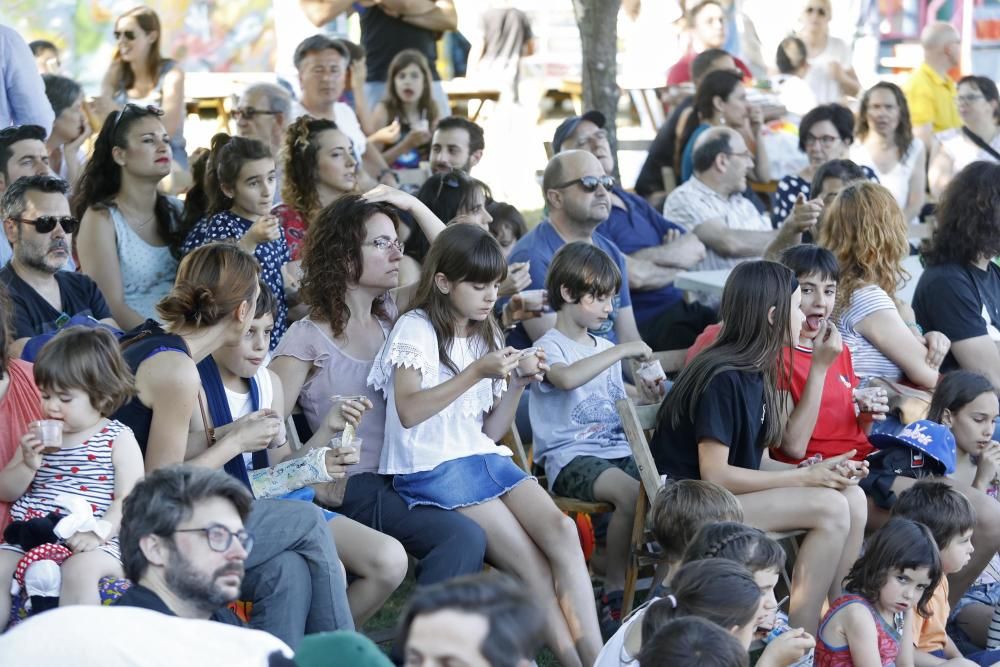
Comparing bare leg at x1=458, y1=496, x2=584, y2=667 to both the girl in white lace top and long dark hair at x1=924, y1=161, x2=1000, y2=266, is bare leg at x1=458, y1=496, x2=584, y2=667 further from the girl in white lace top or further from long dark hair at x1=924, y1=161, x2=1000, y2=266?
long dark hair at x1=924, y1=161, x2=1000, y2=266

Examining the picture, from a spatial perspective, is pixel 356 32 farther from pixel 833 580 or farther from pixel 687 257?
pixel 833 580

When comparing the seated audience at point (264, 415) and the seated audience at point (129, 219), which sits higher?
the seated audience at point (129, 219)

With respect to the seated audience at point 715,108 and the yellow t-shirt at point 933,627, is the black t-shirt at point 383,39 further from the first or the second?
the yellow t-shirt at point 933,627

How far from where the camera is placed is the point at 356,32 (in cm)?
1399

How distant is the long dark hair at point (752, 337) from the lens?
4.41 m

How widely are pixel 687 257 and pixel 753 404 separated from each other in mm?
2146

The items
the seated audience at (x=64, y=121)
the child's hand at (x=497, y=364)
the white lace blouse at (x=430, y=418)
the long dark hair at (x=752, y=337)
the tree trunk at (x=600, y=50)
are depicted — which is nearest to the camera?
the child's hand at (x=497, y=364)

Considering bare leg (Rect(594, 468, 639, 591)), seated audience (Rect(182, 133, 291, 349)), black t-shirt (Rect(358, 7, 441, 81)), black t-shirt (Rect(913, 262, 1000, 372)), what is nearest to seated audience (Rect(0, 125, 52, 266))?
seated audience (Rect(182, 133, 291, 349))

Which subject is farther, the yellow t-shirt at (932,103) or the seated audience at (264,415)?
the yellow t-shirt at (932,103)

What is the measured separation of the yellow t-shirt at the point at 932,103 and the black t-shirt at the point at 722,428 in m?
6.29

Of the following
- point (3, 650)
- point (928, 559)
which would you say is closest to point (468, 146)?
point (928, 559)

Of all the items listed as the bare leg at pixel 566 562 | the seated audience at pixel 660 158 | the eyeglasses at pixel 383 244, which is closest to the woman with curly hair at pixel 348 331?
the eyeglasses at pixel 383 244

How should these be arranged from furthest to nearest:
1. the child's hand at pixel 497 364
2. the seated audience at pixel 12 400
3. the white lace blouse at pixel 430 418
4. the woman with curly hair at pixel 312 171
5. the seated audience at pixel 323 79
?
the seated audience at pixel 323 79
the woman with curly hair at pixel 312 171
the white lace blouse at pixel 430 418
the child's hand at pixel 497 364
the seated audience at pixel 12 400

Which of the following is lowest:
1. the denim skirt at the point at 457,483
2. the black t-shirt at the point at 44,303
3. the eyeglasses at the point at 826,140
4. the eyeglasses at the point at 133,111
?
the denim skirt at the point at 457,483
